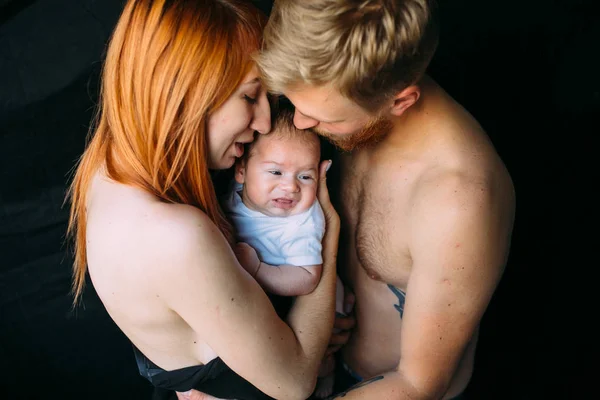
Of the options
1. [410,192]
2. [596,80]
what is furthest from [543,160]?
[410,192]

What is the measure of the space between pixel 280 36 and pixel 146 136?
0.38 m

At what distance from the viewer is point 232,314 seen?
4.31 feet

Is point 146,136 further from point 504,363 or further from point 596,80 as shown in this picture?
point 504,363

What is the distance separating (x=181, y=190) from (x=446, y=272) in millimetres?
668

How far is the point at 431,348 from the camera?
1.51 meters

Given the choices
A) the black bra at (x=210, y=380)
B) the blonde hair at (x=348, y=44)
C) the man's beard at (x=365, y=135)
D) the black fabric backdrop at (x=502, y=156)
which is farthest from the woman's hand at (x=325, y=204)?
the black fabric backdrop at (x=502, y=156)

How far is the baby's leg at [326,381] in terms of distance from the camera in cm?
187

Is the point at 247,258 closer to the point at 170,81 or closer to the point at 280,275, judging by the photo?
the point at 280,275

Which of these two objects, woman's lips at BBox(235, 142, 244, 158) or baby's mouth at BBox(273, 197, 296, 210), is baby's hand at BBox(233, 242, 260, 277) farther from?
woman's lips at BBox(235, 142, 244, 158)

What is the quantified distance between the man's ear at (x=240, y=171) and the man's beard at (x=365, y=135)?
24 centimetres

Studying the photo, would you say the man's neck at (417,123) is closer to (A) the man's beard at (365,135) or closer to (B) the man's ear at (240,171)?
(A) the man's beard at (365,135)

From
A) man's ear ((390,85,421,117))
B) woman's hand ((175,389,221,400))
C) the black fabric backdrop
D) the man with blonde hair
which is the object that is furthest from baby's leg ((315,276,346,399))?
the black fabric backdrop

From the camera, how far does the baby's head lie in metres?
1.59

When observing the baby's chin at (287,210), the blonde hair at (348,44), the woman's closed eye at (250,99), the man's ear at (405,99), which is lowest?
the baby's chin at (287,210)
